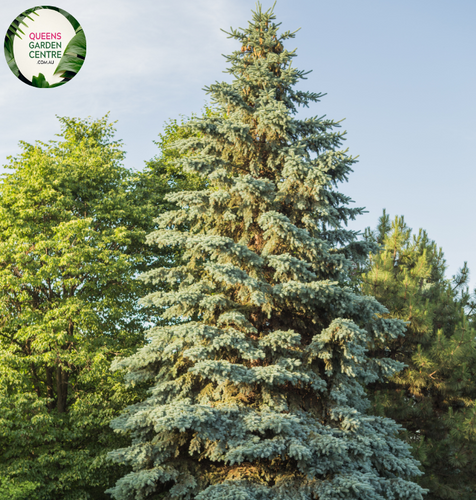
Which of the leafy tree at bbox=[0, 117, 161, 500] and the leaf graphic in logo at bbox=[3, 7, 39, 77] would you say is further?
the leafy tree at bbox=[0, 117, 161, 500]

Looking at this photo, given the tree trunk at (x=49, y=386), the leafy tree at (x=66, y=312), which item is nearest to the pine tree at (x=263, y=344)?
the leafy tree at (x=66, y=312)

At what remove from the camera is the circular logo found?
9.89 metres

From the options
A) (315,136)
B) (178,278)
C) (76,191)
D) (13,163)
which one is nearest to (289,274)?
(178,278)

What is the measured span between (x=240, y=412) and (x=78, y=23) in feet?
30.7

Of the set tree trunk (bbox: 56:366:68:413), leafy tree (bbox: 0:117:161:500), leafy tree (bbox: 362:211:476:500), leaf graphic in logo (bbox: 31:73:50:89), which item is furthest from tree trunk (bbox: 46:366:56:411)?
leafy tree (bbox: 362:211:476:500)

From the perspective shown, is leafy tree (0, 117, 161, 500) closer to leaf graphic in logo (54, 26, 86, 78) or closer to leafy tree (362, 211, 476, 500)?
leaf graphic in logo (54, 26, 86, 78)

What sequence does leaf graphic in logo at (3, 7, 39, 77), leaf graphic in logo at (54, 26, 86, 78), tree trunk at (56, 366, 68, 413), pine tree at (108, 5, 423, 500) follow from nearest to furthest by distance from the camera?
1. pine tree at (108, 5, 423, 500)
2. leaf graphic in logo at (3, 7, 39, 77)
3. leaf graphic in logo at (54, 26, 86, 78)
4. tree trunk at (56, 366, 68, 413)

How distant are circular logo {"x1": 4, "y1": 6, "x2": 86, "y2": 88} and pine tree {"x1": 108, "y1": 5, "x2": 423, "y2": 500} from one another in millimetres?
3519

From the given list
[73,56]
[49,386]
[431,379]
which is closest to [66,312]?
[49,386]

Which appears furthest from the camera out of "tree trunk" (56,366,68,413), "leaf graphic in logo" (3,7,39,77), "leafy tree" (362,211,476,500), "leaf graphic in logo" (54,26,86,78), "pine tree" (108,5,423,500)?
"tree trunk" (56,366,68,413)

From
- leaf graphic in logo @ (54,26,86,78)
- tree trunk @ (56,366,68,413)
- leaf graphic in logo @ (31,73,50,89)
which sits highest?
leaf graphic in logo @ (54,26,86,78)

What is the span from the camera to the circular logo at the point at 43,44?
9891 millimetres

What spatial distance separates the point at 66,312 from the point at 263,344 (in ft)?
22.7

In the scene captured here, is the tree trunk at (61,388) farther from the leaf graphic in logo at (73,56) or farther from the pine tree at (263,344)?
the leaf graphic in logo at (73,56)
